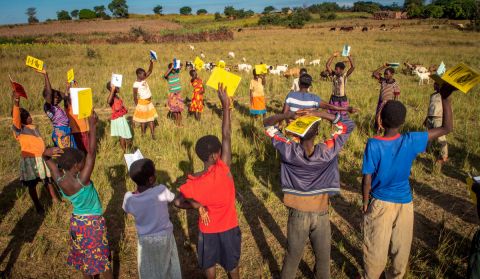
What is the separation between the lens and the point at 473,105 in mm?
9656

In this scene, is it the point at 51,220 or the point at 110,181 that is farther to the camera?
the point at 110,181

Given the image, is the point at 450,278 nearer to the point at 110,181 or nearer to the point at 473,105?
the point at 110,181

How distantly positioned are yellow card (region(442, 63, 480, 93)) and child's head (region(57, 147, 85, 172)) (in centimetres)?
321

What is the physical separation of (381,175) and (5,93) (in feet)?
45.6

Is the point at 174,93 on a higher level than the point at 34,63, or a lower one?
lower

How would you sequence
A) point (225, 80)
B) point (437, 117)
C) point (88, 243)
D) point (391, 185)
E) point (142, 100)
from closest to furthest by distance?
point (391, 185), point (88, 243), point (225, 80), point (437, 117), point (142, 100)

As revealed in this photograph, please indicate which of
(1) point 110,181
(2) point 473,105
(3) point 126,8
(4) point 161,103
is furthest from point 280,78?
(3) point 126,8

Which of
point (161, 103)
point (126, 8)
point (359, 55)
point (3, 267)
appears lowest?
point (3, 267)

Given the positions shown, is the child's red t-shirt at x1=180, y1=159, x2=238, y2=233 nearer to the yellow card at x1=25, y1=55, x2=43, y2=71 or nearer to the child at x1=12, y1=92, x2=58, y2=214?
the child at x1=12, y1=92, x2=58, y2=214

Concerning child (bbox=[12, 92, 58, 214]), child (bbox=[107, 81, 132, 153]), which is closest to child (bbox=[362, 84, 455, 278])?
child (bbox=[12, 92, 58, 214])

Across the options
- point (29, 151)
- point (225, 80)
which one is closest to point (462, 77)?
point (225, 80)

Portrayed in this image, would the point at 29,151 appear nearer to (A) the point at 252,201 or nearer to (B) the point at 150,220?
(B) the point at 150,220

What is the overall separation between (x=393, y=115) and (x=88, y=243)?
3063 mm

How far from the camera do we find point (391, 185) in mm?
2834
